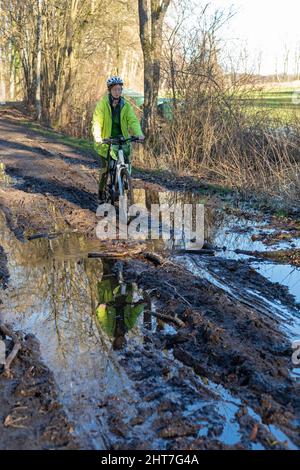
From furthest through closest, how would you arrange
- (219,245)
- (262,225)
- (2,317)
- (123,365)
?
(262,225) → (219,245) → (2,317) → (123,365)

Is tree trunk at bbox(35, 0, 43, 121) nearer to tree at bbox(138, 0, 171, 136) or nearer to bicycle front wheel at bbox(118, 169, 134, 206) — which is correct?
tree at bbox(138, 0, 171, 136)

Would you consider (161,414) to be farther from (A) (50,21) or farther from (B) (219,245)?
(A) (50,21)

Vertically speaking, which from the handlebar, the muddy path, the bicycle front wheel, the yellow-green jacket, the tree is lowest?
the muddy path

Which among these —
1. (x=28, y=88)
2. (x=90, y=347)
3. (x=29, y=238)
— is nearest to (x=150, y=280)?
(x=90, y=347)

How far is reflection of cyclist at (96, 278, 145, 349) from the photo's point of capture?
550cm

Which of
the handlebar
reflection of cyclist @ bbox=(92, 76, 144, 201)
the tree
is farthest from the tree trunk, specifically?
the handlebar

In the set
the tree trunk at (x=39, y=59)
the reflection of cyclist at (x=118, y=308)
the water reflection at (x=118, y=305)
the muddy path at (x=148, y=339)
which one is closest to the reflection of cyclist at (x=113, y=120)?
the muddy path at (x=148, y=339)

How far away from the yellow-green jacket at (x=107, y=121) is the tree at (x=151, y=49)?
23.6 ft

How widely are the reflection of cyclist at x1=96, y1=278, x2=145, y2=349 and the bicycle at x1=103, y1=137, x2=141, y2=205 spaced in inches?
132

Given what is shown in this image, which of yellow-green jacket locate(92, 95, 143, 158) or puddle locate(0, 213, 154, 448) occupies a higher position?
yellow-green jacket locate(92, 95, 143, 158)

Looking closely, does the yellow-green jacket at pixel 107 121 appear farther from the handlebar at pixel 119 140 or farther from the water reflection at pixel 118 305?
the water reflection at pixel 118 305

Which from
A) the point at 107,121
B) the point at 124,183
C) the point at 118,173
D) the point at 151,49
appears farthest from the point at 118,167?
the point at 151,49

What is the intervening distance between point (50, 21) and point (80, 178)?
64.2 ft

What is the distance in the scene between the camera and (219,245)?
8719 mm
